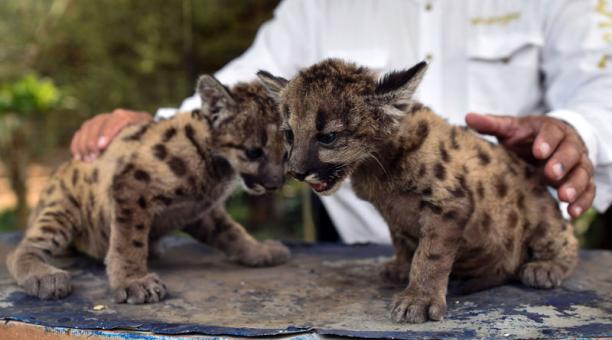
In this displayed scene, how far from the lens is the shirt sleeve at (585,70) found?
438 cm

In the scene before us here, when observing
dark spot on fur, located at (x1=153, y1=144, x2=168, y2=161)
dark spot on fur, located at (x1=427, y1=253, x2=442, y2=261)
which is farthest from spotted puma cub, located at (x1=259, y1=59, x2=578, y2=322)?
dark spot on fur, located at (x1=153, y1=144, x2=168, y2=161)

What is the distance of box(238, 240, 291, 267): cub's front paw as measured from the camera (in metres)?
4.25

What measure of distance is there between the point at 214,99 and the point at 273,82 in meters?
0.59

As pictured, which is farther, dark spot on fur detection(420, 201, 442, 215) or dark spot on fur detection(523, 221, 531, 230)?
dark spot on fur detection(523, 221, 531, 230)

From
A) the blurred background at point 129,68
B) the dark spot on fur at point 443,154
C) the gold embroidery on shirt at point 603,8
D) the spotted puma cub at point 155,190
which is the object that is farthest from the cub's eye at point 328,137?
the blurred background at point 129,68

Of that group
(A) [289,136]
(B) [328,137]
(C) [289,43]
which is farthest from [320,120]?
(C) [289,43]

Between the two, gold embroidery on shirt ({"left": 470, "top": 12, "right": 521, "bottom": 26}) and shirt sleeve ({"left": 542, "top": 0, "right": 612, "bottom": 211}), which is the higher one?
gold embroidery on shirt ({"left": 470, "top": 12, "right": 521, "bottom": 26})

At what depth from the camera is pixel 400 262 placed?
150 inches

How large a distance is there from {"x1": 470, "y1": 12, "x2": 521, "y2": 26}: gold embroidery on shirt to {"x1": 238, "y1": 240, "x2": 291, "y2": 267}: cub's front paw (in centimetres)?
220

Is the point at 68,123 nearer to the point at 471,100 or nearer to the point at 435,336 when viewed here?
the point at 471,100

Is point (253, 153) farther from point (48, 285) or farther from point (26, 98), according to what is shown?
point (26, 98)

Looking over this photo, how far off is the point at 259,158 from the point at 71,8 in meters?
10.6

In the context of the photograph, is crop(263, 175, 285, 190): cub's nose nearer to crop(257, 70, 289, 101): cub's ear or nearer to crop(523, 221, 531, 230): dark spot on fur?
crop(257, 70, 289, 101): cub's ear

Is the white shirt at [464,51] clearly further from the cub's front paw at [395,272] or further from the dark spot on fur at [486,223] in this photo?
the cub's front paw at [395,272]
